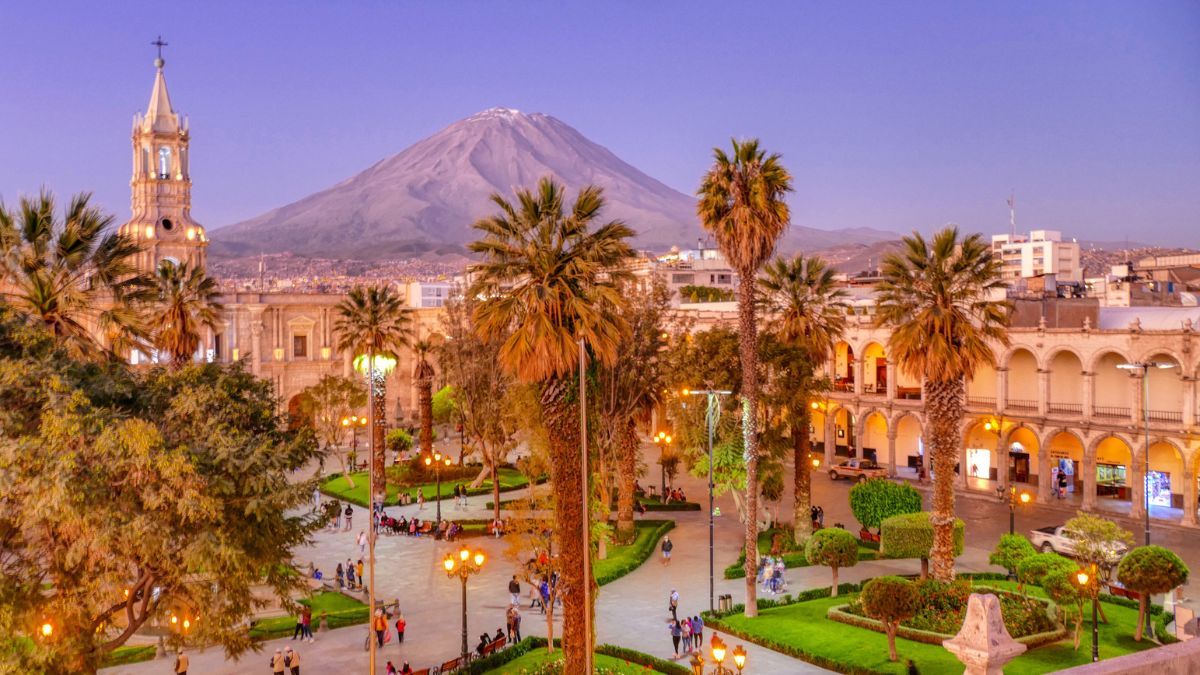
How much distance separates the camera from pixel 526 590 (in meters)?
31.5

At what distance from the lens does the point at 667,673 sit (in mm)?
23109

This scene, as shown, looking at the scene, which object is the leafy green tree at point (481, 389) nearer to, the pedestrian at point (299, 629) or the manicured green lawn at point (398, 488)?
the manicured green lawn at point (398, 488)

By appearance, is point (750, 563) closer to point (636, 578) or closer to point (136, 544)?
point (636, 578)

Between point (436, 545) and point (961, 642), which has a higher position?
point (961, 642)

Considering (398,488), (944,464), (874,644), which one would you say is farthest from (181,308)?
Result: (944,464)

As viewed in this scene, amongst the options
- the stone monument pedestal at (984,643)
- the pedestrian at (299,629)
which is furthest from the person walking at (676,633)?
the stone monument pedestal at (984,643)

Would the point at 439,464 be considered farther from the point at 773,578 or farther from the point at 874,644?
the point at 874,644

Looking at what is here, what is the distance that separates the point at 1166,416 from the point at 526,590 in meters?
26.2

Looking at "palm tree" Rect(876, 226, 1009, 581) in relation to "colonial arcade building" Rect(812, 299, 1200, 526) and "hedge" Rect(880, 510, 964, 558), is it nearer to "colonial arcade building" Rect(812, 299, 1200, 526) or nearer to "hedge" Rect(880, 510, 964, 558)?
"hedge" Rect(880, 510, 964, 558)

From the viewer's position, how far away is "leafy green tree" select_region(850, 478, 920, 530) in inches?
1331

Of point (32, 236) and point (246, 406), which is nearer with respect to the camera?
point (246, 406)

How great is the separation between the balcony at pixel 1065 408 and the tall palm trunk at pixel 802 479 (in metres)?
13.8

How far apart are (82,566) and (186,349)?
23275mm

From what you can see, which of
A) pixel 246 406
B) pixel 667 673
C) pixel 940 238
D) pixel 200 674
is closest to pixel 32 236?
pixel 246 406
